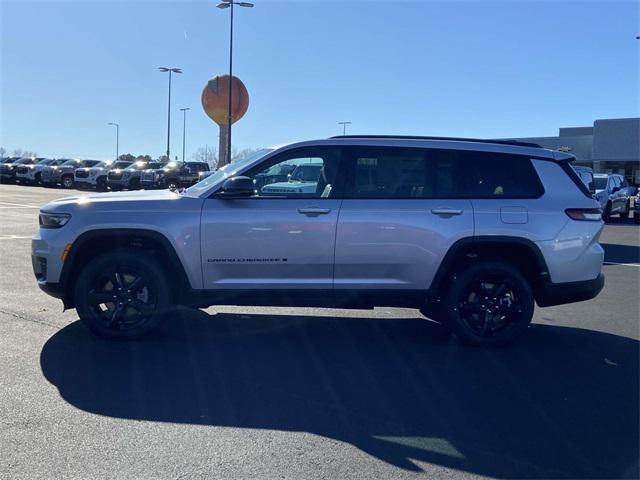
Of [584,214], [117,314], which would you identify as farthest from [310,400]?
[584,214]

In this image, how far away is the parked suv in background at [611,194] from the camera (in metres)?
22.8

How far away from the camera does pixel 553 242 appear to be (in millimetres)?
6164

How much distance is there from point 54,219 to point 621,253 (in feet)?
40.4

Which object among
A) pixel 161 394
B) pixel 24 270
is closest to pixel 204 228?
pixel 161 394

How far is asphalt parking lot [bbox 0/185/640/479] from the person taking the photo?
12.4 feet

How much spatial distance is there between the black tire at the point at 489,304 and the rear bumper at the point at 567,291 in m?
0.16

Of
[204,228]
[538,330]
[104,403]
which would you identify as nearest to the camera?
[104,403]

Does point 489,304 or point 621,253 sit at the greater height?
point 489,304

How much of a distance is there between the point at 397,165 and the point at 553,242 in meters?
1.65

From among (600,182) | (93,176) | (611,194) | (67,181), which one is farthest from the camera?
(67,181)

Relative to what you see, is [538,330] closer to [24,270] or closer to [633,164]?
[24,270]

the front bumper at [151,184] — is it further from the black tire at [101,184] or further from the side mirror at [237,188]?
the side mirror at [237,188]

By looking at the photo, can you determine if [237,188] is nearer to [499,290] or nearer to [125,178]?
[499,290]

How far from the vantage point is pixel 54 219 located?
6.09 m
